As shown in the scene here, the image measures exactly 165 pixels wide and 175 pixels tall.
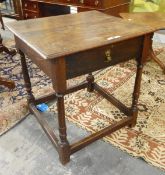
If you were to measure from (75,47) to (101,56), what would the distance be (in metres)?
0.19

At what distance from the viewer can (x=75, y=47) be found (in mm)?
1075

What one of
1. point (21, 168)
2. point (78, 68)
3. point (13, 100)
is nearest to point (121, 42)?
point (78, 68)

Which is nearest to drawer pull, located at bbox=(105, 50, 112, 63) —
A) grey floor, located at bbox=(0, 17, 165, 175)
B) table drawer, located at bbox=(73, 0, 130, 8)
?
grey floor, located at bbox=(0, 17, 165, 175)

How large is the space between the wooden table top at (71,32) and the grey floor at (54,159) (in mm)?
694

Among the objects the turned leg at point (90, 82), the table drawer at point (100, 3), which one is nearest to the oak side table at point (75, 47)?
the turned leg at point (90, 82)

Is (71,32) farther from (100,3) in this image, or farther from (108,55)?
(100,3)

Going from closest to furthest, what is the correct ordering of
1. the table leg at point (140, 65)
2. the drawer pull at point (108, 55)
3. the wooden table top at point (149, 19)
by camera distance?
the drawer pull at point (108, 55)
the table leg at point (140, 65)
the wooden table top at point (149, 19)

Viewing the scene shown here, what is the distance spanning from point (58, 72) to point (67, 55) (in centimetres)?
9

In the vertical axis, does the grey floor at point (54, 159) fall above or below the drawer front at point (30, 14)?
below

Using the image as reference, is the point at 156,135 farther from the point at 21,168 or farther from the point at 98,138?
the point at 21,168

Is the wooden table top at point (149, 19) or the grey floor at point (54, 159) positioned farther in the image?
the wooden table top at point (149, 19)

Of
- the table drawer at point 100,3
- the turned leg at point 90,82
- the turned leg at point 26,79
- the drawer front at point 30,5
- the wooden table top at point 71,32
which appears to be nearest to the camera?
the wooden table top at point 71,32

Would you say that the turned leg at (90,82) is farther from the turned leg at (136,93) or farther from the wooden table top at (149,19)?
the wooden table top at (149,19)

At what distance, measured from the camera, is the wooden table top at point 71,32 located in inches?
42.4
